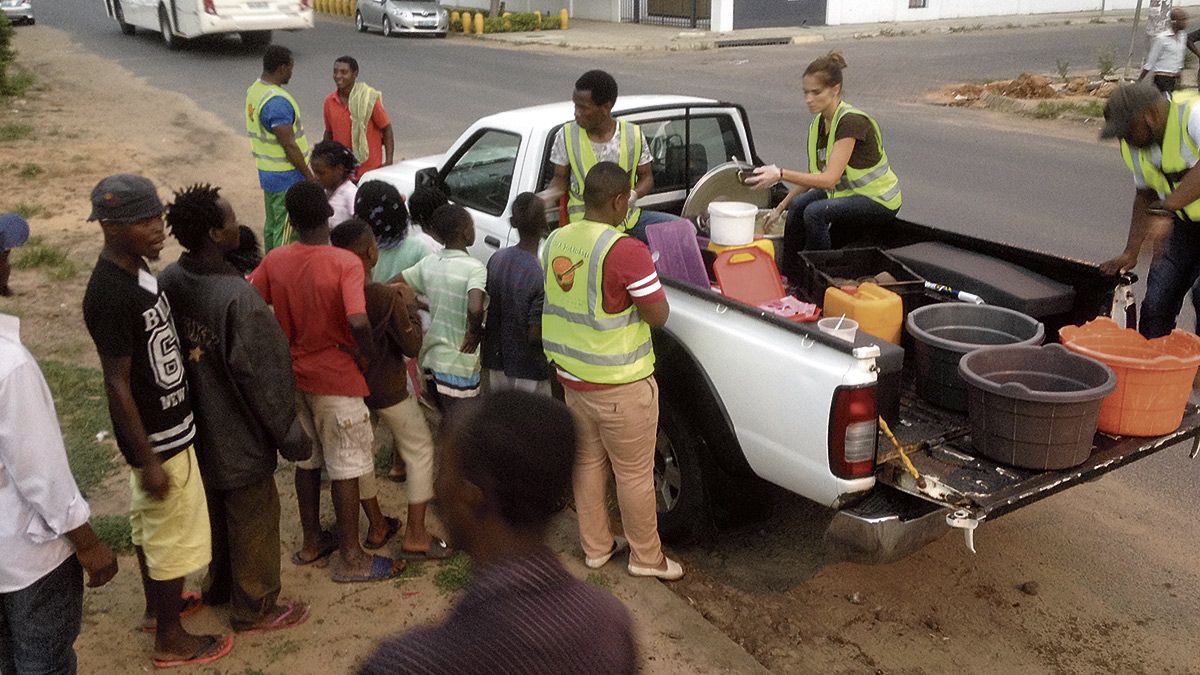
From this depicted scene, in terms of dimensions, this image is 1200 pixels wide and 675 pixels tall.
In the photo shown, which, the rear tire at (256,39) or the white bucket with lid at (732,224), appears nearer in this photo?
the white bucket with lid at (732,224)

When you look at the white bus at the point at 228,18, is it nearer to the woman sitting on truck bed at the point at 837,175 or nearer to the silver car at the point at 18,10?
the silver car at the point at 18,10

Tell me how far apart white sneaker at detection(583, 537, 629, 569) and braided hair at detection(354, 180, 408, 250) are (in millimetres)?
1747

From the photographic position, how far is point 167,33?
25.4 m

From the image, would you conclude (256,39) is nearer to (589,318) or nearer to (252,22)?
(252,22)

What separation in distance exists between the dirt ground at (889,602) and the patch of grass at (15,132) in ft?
40.1

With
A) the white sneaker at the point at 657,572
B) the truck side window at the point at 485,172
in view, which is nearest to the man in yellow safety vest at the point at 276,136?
the truck side window at the point at 485,172

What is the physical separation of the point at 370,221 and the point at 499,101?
13.3m

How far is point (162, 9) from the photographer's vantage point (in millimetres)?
25062

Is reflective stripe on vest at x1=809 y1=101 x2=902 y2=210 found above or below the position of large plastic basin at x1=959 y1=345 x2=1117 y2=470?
above

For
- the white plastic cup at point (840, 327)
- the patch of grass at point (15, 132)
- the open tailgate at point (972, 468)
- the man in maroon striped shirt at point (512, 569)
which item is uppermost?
the man in maroon striped shirt at point (512, 569)

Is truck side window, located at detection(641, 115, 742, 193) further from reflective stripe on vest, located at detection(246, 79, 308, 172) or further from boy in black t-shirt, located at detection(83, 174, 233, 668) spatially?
boy in black t-shirt, located at detection(83, 174, 233, 668)

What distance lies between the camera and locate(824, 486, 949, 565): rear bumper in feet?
11.7

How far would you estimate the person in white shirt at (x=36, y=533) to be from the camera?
2.66 meters

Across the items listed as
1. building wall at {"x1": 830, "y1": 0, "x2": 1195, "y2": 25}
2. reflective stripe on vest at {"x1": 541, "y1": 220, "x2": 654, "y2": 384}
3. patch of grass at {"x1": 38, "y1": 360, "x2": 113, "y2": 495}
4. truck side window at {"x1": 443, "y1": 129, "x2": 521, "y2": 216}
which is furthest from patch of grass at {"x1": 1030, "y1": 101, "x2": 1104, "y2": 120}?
building wall at {"x1": 830, "y1": 0, "x2": 1195, "y2": 25}
